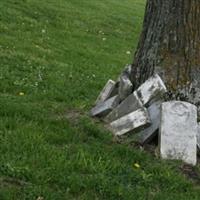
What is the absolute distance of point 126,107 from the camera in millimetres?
6004

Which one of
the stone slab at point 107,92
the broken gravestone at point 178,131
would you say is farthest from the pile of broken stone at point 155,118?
the stone slab at point 107,92

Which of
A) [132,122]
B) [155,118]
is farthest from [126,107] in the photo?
[155,118]

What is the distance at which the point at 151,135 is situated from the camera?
559 centimetres

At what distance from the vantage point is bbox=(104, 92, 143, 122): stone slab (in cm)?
591

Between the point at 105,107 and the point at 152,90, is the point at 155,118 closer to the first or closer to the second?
the point at 152,90

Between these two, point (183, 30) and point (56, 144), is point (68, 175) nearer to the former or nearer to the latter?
point (56, 144)

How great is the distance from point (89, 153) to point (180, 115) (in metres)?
1.05

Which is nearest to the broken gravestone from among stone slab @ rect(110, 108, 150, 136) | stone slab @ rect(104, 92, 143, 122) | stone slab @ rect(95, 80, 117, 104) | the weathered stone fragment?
stone slab @ rect(110, 108, 150, 136)

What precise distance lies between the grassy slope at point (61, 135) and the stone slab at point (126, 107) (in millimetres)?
238

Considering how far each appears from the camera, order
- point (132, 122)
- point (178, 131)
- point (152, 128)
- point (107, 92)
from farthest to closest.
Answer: point (107, 92)
point (132, 122)
point (152, 128)
point (178, 131)

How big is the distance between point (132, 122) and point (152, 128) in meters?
0.23

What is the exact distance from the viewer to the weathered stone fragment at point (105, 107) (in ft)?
20.5

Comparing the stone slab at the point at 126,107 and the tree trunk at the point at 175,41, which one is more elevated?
the tree trunk at the point at 175,41

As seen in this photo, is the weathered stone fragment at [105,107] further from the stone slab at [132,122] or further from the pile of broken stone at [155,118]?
the stone slab at [132,122]
